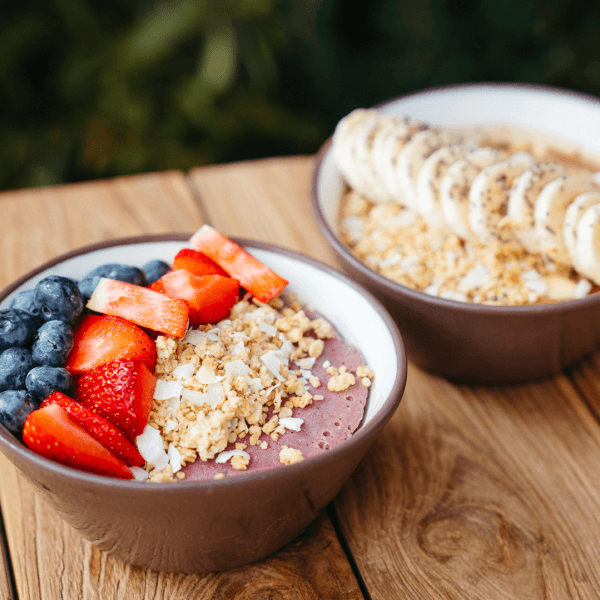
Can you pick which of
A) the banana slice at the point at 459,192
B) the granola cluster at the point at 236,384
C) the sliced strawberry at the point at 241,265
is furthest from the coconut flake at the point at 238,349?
the banana slice at the point at 459,192

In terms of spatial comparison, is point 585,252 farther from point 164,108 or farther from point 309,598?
point 164,108

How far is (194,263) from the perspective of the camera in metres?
0.86

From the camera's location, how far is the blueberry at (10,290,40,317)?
75 cm

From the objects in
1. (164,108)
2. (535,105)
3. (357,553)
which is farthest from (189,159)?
(357,553)

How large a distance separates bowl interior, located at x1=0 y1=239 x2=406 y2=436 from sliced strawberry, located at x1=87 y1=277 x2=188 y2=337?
0.32 feet

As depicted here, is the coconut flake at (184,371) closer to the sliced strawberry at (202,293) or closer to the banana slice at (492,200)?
the sliced strawberry at (202,293)

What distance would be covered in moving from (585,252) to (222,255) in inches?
21.5

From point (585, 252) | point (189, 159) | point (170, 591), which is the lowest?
point (189, 159)

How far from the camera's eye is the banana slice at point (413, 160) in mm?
1078

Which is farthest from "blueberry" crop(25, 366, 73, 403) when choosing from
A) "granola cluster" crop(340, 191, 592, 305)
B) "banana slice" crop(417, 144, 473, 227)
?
"banana slice" crop(417, 144, 473, 227)

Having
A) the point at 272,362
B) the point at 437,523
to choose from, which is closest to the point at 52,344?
the point at 272,362

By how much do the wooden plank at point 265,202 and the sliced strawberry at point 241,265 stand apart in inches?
14.3

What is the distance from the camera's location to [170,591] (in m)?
0.70

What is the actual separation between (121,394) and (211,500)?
17cm
